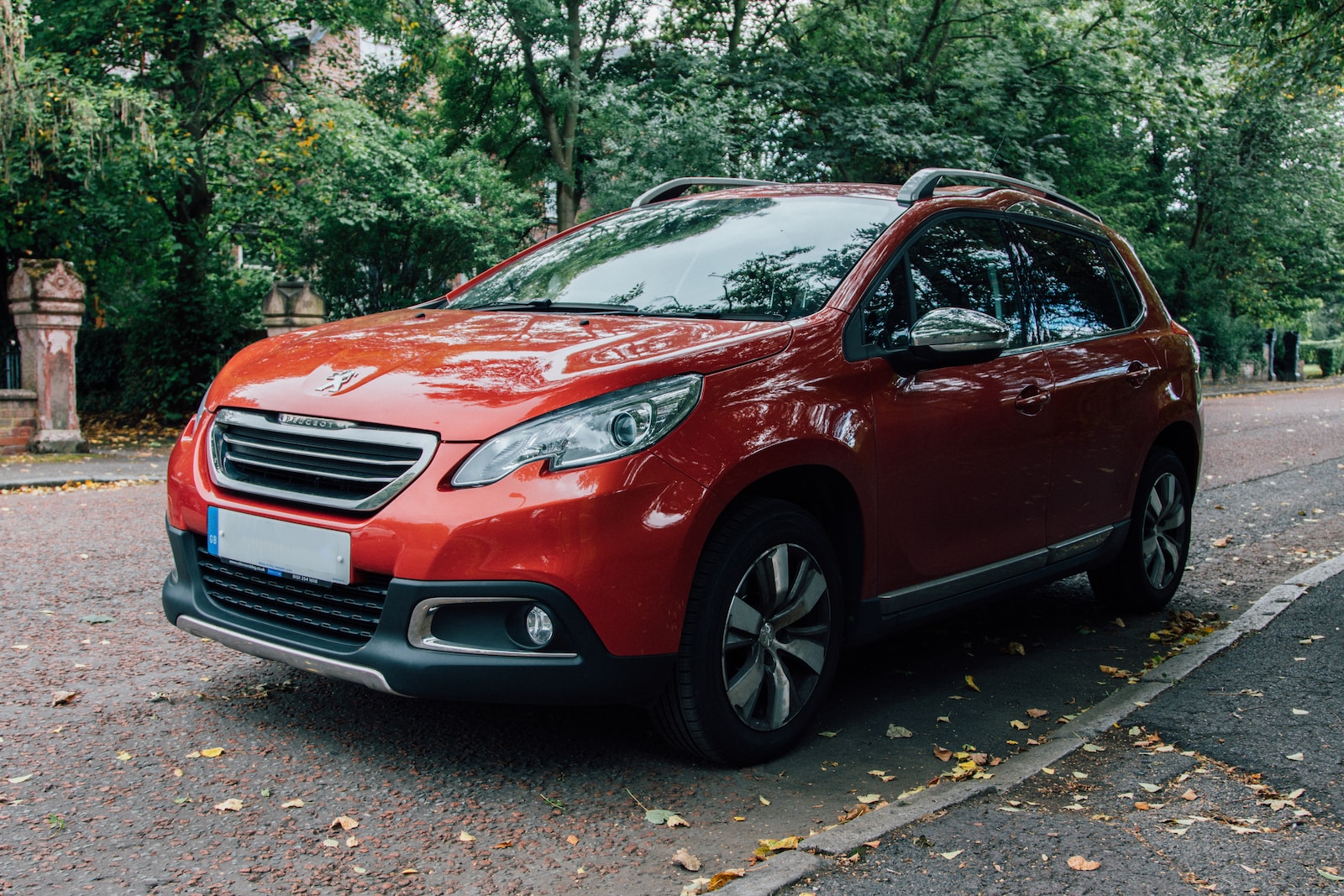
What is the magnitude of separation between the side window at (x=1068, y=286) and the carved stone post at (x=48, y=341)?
12.5 meters

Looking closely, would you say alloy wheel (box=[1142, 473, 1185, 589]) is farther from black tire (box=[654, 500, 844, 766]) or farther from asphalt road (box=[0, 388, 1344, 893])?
black tire (box=[654, 500, 844, 766])

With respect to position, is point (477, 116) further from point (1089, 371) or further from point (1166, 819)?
point (1166, 819)

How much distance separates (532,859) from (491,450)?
1064 mm

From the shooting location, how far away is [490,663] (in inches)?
128

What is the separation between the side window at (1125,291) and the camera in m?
5.55

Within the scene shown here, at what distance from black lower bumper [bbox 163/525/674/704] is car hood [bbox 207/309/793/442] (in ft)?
1.43

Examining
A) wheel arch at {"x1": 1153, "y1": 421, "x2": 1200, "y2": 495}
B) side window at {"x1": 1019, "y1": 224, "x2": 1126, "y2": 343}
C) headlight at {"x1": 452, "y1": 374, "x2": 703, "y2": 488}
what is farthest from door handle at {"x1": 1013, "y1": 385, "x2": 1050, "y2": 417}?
headlight at {"x1": 452, "y1": 374, "x2": 703, "y2": 488}

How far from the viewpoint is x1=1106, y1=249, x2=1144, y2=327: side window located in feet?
18.2

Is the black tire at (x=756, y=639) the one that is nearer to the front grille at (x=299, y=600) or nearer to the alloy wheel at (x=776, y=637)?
the alloy wheel at (x=776, y=637)

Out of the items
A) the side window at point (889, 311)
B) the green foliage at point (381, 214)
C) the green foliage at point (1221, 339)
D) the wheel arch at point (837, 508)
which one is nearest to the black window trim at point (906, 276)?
the side window at point (889, 311)

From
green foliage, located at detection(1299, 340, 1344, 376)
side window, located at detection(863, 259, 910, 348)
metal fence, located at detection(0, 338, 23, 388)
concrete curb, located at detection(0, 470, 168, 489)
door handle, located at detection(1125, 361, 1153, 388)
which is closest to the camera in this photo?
side window, located at detection(863, 259, 910, 348)

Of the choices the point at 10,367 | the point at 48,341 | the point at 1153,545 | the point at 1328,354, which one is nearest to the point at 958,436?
the point at 1153,545

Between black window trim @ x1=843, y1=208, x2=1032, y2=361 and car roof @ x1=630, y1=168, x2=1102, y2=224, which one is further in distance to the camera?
car roof @ x1=630, y1=168, x2=1102, y2=224

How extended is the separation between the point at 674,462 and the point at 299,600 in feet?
3.90
